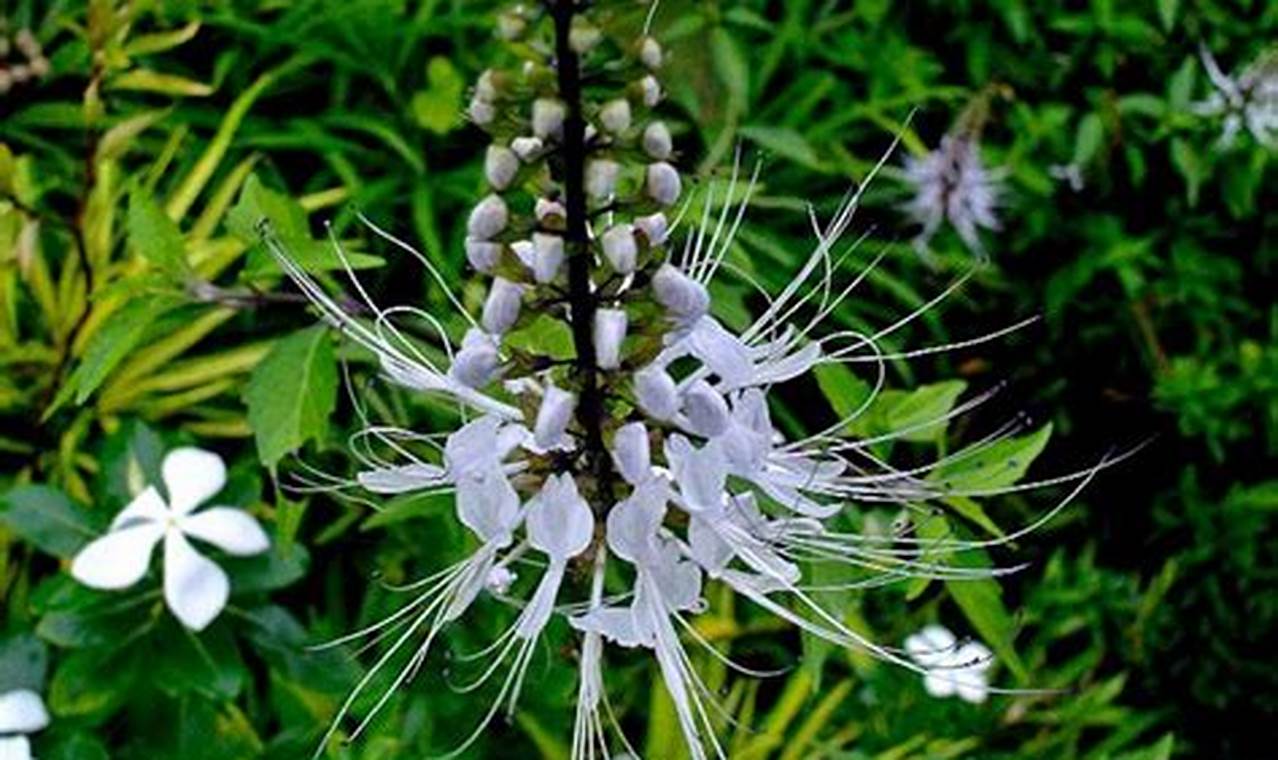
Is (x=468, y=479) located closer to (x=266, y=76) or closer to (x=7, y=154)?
(x=7, y=154)

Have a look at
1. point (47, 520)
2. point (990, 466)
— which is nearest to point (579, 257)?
point (990, 466)

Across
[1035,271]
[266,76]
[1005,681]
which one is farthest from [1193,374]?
[266,76]

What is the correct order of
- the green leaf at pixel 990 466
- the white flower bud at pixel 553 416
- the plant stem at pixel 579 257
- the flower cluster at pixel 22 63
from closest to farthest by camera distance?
the plant stem at pixel 579 257, the white flower bud at pixel 553 416, the green leaf at pixel 990 466, the flower cluster at pixel 22 63

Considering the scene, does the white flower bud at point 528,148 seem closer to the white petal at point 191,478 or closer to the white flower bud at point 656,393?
the white flower bud at point 656,393

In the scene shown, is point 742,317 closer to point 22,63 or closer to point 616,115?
point 616,115

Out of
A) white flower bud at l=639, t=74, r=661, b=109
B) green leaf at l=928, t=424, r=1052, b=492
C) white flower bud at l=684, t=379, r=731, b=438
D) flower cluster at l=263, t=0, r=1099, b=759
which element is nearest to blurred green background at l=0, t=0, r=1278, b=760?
green leaf at l=928, t=424, r=1052, b=492

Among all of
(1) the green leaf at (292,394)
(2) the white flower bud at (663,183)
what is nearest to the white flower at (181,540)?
(1) the green leaf at (292,394)

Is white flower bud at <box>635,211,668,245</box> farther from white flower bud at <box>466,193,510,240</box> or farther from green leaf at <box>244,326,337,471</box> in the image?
green leaf at <box>244,326,337,471</box>
